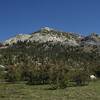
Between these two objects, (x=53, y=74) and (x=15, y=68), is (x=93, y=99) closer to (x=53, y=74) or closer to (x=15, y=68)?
(x=53, y=74)

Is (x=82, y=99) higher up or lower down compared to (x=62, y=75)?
lower down

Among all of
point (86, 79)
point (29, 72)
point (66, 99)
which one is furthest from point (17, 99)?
point (29, 72)

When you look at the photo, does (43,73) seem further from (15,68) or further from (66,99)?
(66,99)

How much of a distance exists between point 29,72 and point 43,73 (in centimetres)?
1440

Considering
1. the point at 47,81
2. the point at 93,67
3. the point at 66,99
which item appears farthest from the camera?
the point at 93,67

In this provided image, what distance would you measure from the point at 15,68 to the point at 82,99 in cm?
11639

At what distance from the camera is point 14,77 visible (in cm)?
18412

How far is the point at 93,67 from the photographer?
643 feet

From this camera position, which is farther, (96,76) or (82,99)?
(96,76)

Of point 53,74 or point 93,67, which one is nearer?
point 53,74

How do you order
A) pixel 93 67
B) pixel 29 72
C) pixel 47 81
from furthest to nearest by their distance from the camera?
pixel 93 67
pixel 29 72
pixel 47 81

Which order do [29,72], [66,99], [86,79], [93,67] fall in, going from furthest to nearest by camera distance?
[93,67]
[29,72]
[86,79]
[66,99]

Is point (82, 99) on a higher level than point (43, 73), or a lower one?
lower

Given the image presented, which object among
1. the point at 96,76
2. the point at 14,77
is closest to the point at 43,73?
the point at 14,77
